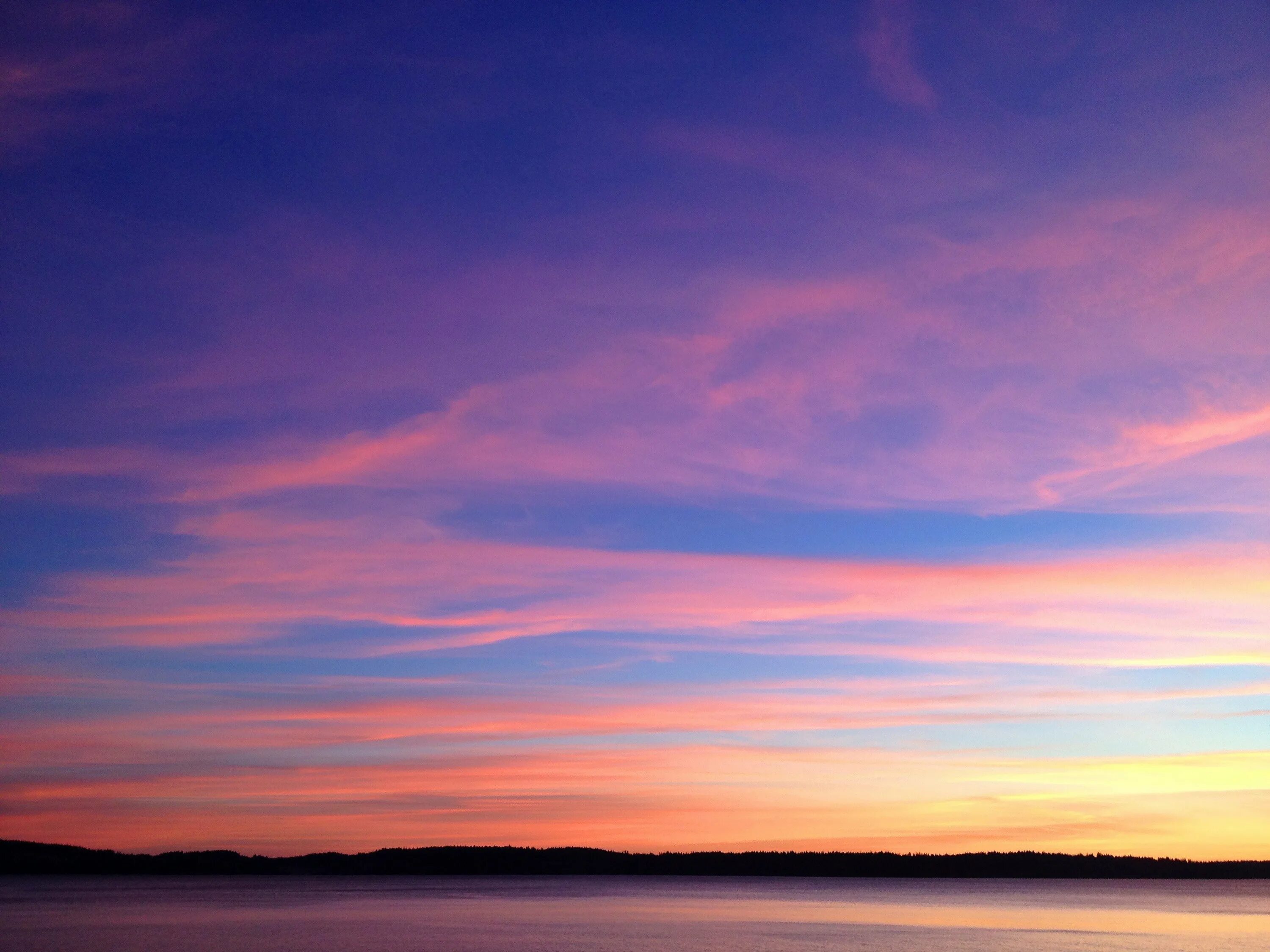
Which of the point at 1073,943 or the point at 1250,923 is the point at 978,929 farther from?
the point at 1250,923

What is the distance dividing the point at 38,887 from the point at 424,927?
110852 mm

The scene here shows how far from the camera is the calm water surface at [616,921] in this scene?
6075 centimetres

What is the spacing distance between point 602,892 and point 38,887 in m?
76.9

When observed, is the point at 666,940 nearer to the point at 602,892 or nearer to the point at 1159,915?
the point at 1159,915

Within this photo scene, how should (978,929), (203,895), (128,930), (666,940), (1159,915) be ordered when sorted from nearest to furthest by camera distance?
(666,940) < (128,930) < (978,929) < (1159,915) < (203,895)

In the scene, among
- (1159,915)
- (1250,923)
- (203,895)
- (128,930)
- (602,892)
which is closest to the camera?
(128,930)

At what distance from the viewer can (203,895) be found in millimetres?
Answer: 132750

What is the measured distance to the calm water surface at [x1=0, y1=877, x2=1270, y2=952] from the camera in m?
60.8

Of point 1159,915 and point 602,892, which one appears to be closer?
point 1159,915

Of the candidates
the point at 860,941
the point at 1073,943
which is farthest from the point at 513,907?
the point at 1073,943

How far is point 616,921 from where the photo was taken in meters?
83.5

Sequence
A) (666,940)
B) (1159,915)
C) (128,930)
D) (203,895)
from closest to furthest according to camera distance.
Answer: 1. (666,940)
2. (128,930)
3. (1159,915)
4. (203,895)

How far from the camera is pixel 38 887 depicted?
156 meters

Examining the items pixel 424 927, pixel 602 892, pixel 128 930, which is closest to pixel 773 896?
pixel 602 892
